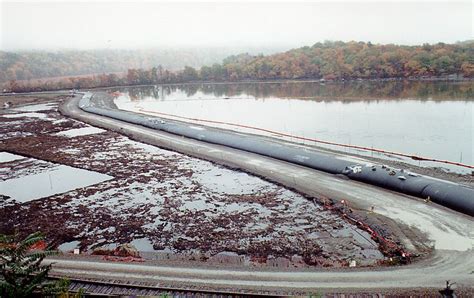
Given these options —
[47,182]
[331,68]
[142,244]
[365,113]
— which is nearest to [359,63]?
[331,68]

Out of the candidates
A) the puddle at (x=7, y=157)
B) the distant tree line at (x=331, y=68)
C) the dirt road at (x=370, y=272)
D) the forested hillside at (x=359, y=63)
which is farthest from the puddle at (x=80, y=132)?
the forested hillside at (x=359, y=63)

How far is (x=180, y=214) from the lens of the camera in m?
28.7

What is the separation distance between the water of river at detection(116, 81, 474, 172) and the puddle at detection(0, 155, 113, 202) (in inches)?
1166

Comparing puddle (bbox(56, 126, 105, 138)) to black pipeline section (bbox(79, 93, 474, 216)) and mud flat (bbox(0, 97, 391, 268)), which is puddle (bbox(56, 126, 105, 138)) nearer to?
mud flat (bbox(0, 97, 391, 268))

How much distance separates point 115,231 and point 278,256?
11.2m

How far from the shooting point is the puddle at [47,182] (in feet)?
116

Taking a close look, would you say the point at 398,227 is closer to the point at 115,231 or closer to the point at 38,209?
the point at 115,231

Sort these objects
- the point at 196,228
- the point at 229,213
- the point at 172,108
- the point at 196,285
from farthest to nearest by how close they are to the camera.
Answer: the point at 172,108
the point at 229,213
the point at 196,228
the point at 196,285

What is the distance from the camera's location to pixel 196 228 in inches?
1030

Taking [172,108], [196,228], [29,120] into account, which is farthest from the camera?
[172,108]

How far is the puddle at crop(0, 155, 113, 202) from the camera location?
35281mm

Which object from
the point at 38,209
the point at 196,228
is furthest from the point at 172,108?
the point at 196,228

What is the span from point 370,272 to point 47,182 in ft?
103

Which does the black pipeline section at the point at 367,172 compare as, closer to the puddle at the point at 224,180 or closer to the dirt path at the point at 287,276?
the puddle at the point at 224,180
